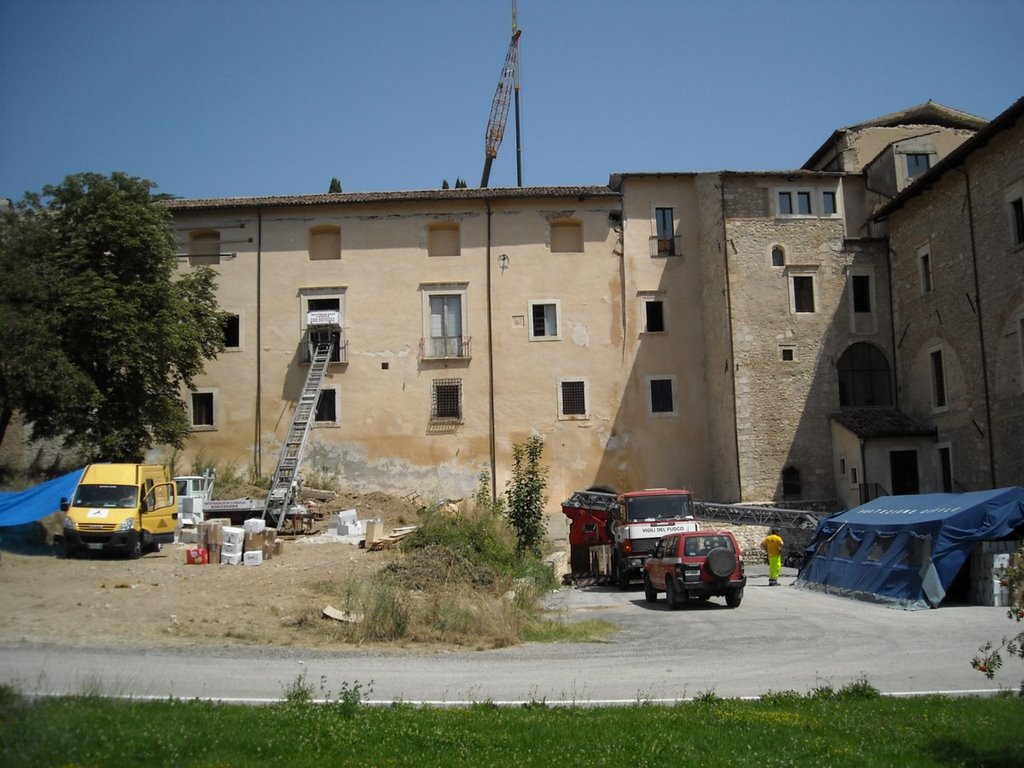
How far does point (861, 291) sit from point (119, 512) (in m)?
29.0

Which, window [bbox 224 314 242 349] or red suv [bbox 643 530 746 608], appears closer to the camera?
red suv [bbox 643 530 746 608]

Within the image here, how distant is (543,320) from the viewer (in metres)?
42.0

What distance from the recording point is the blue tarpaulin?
2642 centimetres

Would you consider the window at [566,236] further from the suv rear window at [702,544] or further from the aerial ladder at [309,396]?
the suv rear window at [702,544]

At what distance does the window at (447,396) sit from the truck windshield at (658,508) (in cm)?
1628

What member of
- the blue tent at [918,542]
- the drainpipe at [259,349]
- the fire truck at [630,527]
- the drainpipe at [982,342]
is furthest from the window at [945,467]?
the drainpipe at [259,349]

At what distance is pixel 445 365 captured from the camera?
41.5 metres

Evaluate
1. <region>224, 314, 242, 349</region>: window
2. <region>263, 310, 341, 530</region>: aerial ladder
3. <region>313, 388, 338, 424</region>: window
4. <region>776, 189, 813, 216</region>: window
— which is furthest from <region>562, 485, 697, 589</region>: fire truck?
<region>224, 314, 242, 349</region>: window

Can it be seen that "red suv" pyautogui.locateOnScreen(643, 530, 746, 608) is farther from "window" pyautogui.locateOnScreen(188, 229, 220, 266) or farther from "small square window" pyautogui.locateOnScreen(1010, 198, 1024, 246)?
"window" pyautogui.locateOnScreen(188, 229, 220, 266)

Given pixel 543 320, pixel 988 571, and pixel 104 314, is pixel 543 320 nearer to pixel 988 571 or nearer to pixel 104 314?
pixel 104 314

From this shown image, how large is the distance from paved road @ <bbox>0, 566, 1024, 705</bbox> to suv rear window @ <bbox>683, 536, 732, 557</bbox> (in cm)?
319

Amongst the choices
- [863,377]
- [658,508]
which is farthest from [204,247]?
[863,377]

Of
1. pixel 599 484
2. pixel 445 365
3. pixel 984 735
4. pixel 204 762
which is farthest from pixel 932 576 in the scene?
pixel 445 365

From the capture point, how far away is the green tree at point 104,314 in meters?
28.1
